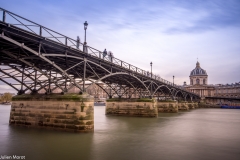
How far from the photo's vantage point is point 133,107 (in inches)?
1626

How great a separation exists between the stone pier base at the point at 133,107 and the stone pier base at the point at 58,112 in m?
21.5

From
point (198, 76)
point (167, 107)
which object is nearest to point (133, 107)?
point (167, 107)

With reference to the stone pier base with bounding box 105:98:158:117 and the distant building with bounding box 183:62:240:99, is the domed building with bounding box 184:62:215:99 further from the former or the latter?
the stone pier base with bounding box 105:98:158:117

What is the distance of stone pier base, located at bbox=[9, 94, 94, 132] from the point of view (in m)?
19.2

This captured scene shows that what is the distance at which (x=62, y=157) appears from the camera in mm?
12305

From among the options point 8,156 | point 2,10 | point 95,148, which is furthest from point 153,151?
point 2,10

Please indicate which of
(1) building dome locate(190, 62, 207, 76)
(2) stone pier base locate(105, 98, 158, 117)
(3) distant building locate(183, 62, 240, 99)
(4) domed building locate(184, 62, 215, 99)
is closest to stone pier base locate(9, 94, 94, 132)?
(2) stone pier base locate(105, 98, 158, 117)

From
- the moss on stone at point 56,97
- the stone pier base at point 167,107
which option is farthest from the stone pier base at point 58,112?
the stone pier base at point 167,107

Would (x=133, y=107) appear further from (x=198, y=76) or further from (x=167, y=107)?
(x=198, y=76)

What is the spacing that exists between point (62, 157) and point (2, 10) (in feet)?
33.2

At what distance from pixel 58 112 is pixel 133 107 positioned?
2321cm

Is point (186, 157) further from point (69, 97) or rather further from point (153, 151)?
point (69, 97)

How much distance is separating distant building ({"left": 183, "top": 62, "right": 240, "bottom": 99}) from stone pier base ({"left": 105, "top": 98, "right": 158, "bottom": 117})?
13445 cm

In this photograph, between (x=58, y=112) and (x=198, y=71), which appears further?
(x=198, y=71)
